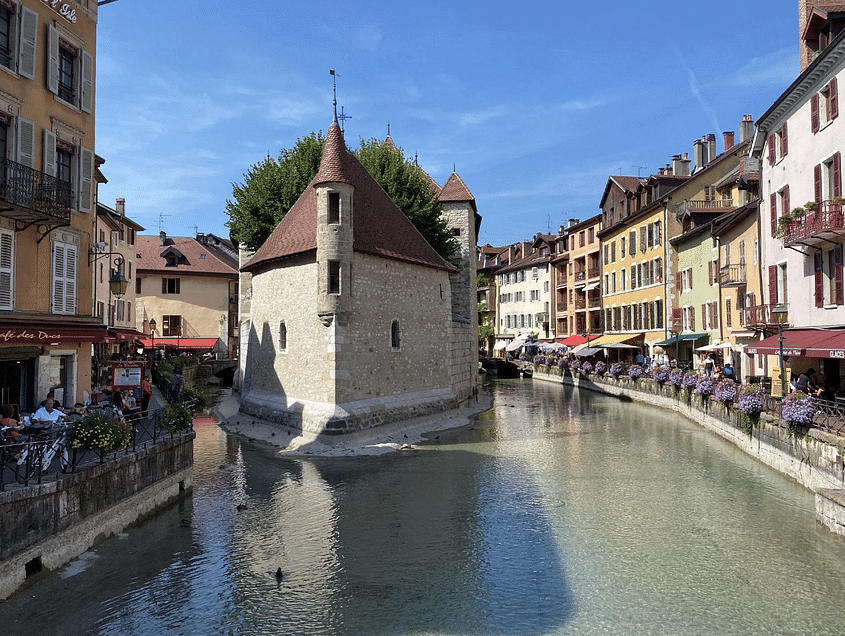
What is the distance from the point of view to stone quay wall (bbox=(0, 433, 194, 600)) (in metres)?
9.02

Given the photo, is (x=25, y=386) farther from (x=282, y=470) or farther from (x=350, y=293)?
(x=350, y=293)

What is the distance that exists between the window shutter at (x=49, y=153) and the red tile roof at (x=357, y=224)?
8.62m

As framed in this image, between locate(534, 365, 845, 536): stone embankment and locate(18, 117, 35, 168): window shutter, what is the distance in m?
18.1

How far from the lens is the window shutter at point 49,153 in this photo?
14.9 m

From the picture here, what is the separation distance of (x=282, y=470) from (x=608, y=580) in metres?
10.6

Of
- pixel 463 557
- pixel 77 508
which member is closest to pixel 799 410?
pixel 463 557

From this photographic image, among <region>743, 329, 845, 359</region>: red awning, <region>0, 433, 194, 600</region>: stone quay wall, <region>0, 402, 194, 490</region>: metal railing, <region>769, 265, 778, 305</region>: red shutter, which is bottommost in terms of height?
<region>0, 433, 194, 600</region>: stone quay wall

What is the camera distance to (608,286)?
163ft

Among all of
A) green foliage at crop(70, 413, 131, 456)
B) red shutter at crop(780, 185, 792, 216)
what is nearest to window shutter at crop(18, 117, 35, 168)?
green foliage at crop(70, 413, 131, 456)

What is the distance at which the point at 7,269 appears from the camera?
1404 cm

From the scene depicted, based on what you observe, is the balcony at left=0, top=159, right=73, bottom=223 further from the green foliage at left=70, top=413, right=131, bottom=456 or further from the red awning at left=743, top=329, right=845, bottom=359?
the red awning at left=743, top=329, right=845, bottom=359

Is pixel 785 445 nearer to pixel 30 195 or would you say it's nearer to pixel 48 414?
pixel 48 414

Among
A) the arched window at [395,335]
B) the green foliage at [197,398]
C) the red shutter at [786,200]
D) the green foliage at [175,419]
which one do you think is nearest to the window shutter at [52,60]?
the green foliage at [175,419]

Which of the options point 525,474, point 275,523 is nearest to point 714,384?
point 525,474
